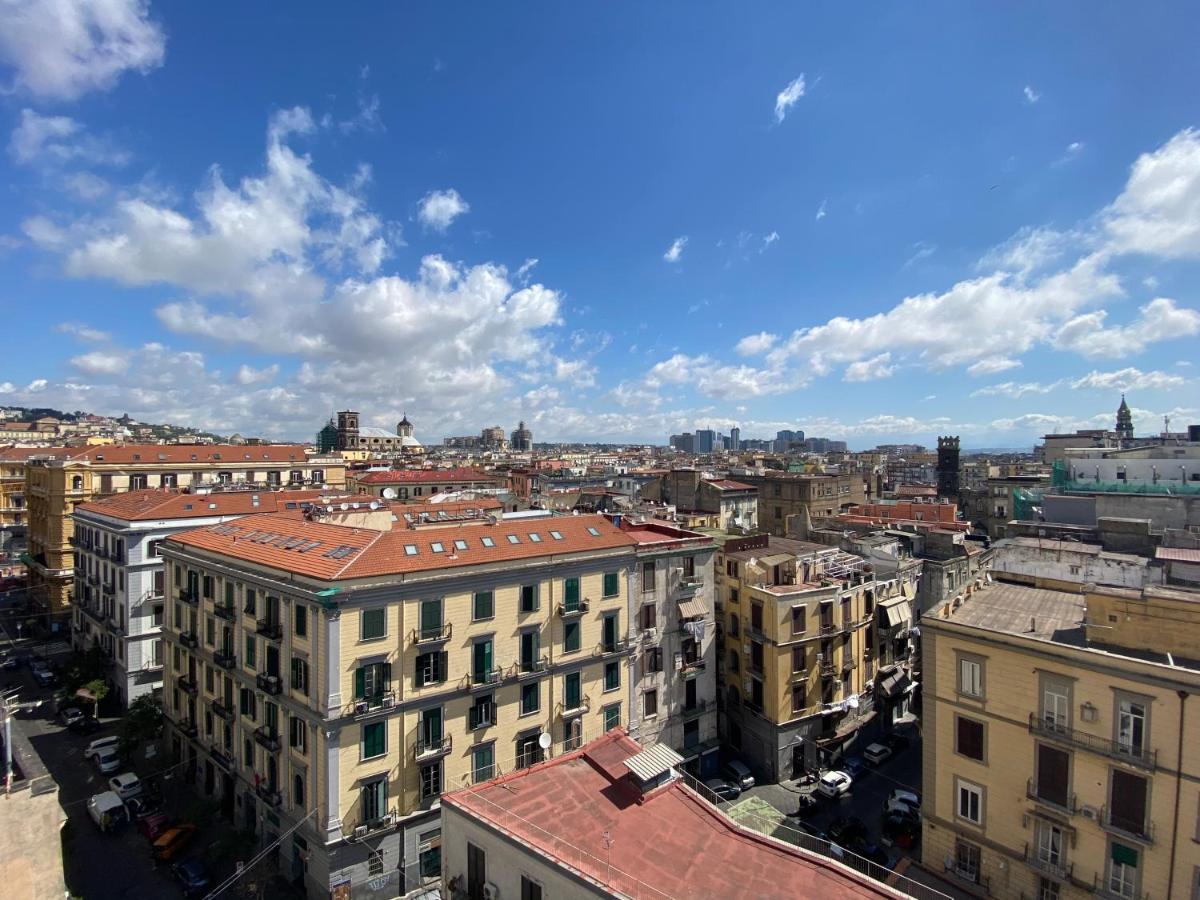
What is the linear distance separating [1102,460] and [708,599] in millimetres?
49053

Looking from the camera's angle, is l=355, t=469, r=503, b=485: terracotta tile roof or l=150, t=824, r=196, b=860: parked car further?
l=355, t=469, r=503, b=485: terracotta tile roof

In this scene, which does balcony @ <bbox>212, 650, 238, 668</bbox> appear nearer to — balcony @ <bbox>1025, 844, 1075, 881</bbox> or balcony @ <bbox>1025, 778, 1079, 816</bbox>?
balcony @ <bbox>1025, 778, 1079, 816</bbox>

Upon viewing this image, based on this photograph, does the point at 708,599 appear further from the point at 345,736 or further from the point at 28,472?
the point at 28,472

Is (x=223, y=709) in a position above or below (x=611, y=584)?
below

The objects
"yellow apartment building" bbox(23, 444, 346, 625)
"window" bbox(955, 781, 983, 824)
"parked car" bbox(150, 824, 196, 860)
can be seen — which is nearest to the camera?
"window" bbox(955, 781, 983, 824)

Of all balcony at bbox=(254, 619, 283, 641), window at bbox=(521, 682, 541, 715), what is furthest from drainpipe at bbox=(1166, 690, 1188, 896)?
balcony at bbox=(254, 619, 283, 641)

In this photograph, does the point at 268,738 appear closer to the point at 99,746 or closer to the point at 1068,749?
the point at 99,746

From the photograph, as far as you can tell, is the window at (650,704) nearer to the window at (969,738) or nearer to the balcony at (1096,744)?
the window at (969,738)

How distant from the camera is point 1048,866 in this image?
22641 mm

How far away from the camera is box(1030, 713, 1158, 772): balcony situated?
20.6 m

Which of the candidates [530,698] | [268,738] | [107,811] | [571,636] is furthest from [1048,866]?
[107,811]

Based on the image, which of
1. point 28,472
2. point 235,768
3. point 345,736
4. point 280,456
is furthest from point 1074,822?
point 28,472

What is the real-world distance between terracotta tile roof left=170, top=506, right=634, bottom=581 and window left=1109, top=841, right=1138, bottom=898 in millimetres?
25437

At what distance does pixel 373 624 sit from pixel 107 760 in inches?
1112
